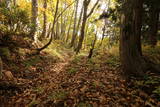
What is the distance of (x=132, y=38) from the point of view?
408 cm

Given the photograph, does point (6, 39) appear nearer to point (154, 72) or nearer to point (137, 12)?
point (137, 12)

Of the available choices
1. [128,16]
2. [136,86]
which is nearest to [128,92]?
[136,86]

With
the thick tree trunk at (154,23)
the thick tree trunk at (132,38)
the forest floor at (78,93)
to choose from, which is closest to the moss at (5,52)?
the forest floor at (78,93)

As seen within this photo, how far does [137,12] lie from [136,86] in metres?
2.33

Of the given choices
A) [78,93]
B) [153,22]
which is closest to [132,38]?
[78,93]

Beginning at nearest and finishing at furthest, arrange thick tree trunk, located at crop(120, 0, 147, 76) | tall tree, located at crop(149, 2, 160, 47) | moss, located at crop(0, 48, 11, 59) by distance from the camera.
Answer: thick tree trunk, located at crop(120, 0, 147, 76) → moss, located at crop(0, 48, 11, 59) → tall tree, located at crop(149, 2, 160, 47)

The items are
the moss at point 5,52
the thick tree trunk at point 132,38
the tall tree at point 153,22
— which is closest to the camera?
the thick tree trunk at point 132,38

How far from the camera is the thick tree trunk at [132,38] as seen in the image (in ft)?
13.2

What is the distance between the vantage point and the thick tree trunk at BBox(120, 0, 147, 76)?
159 inches

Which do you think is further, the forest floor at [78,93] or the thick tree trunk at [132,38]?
the thick tree trunk at [132,38]

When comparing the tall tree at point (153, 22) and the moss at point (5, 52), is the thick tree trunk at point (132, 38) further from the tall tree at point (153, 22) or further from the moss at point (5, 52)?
the moss at point (5, 52)

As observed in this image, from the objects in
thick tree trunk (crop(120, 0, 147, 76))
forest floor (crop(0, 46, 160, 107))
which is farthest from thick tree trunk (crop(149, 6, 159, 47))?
forest floor (crop(0, 46, 160, 107))

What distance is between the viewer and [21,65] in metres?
5.64

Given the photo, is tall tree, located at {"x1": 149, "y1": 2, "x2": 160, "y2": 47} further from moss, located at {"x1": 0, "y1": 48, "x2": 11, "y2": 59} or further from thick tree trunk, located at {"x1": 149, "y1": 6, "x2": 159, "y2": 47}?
moss, located at {"x1": 0, "y1": 48, "x2": 11, "y2": 59}
